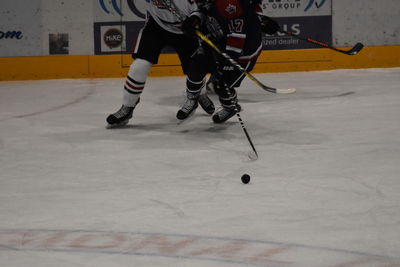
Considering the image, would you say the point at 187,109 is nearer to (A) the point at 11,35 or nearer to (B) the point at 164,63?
(B) the point at 164,63

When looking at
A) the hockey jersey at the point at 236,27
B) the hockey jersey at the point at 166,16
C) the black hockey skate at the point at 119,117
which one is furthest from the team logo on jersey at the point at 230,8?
the black hockey skate at the point at 119,117

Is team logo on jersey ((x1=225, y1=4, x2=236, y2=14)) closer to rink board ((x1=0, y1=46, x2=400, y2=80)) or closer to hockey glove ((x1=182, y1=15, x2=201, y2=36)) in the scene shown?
hockey glove ((x1=182, y1=15, x2=201, y2=36))

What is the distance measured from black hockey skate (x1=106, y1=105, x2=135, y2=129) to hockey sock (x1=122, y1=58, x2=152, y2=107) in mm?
35

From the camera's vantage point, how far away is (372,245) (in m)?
2.21

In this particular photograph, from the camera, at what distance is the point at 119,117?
4.43 meters

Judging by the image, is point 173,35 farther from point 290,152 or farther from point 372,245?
point 372,245

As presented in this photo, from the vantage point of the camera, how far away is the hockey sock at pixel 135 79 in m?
4.39

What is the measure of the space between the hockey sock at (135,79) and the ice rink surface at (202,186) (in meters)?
0.18

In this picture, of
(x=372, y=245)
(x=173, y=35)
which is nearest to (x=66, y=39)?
(x=173, y=35)

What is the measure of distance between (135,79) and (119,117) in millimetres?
248

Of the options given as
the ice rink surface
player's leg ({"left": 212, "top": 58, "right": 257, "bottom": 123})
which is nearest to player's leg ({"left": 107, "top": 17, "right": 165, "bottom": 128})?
the ice rink surface

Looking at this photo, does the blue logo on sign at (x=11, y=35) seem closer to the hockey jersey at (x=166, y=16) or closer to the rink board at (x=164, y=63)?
the rink board at (x=164, y=63)

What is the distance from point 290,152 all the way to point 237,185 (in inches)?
27.2

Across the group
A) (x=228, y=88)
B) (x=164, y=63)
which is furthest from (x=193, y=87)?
(x=164, y=63)
